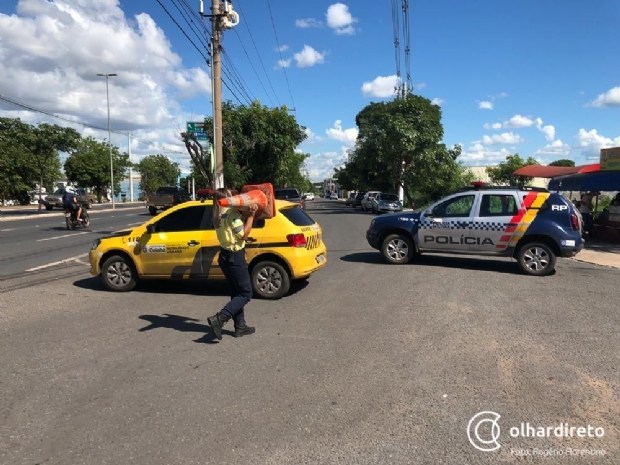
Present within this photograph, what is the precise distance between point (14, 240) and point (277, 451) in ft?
53.4

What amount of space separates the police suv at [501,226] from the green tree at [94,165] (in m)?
54.2

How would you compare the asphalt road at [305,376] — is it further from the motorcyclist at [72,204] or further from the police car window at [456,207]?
the motorcyclist at [72,204]

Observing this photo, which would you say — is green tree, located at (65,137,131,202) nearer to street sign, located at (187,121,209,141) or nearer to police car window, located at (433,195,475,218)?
street sign, located at (187,121,209,141)

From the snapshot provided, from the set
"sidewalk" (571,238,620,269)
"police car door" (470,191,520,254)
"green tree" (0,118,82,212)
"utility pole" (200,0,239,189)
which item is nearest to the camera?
"police car door" (470,191,520,254)

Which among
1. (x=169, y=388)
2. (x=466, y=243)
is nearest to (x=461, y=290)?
(x=466, y=243)

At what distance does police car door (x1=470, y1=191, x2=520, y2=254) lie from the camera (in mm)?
10047

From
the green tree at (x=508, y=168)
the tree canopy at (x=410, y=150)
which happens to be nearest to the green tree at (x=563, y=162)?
the green tree at (x=508, y=168)

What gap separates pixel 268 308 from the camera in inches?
280

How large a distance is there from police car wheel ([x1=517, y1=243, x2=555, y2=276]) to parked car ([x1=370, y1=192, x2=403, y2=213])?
25582mm

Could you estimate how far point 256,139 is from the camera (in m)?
29.1

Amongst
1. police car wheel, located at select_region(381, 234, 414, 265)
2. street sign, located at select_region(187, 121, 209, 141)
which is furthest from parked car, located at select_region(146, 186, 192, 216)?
police car wheel, located at select_region(381, 234, 414, 265)

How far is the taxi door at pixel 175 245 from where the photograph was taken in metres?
7.81

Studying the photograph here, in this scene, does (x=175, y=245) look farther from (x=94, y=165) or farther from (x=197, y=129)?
(x=94, y=165)

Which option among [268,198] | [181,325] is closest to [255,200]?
[268,198]
